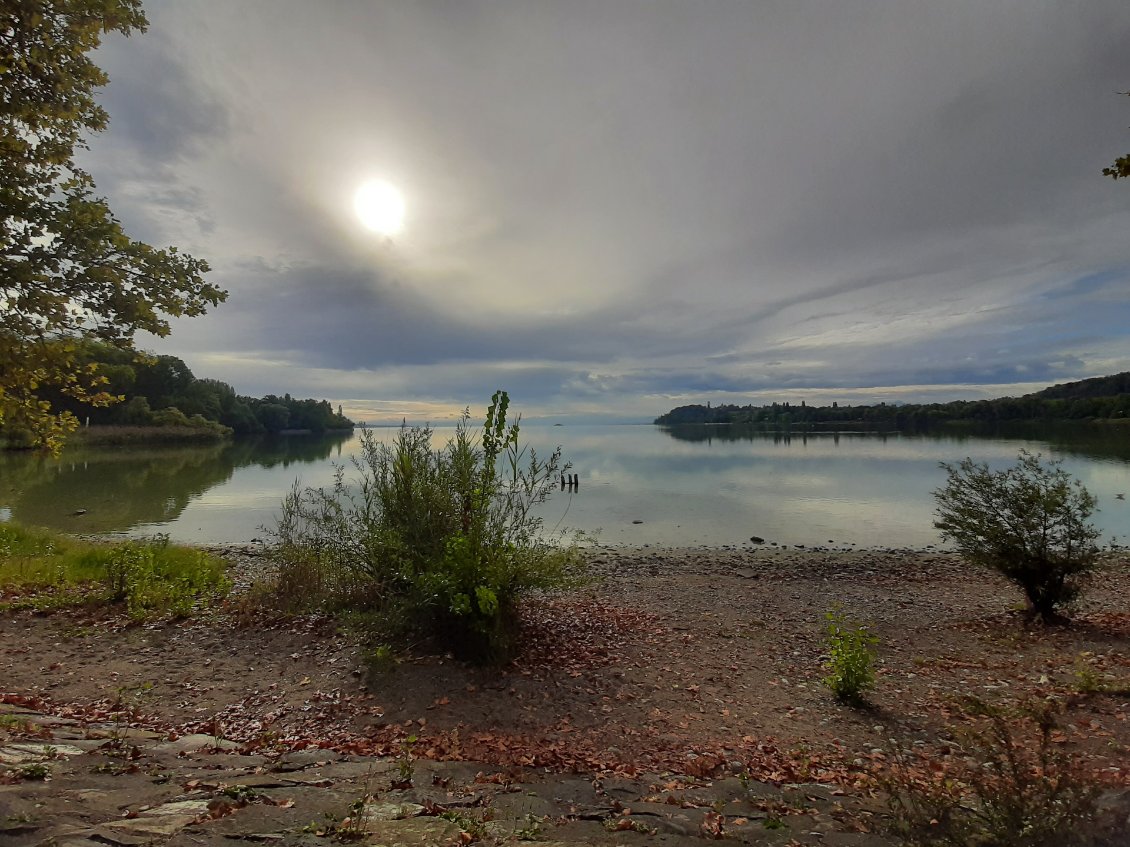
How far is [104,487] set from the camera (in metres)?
38.5

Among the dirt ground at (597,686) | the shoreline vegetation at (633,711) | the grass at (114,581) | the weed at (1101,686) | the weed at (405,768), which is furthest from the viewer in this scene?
the grass at (114,581)

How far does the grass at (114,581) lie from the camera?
995 centimetres

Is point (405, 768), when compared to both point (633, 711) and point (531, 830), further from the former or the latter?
point (633, 711)

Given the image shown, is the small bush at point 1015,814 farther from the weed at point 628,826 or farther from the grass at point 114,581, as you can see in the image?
the grass at point 114,581

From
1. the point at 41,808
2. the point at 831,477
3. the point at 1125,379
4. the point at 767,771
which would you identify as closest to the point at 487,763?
the point at 767,771

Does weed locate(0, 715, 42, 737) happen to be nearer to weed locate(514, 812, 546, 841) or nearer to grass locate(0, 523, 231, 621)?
weed locate(514, 812, 546, 841)

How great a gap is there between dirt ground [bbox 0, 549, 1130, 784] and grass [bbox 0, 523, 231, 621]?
0.61 m

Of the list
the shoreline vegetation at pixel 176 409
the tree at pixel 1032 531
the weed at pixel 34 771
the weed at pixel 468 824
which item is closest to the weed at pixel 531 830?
the weed at pixel 468 824

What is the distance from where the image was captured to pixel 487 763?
5.19 metres

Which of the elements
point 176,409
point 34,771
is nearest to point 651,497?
point 34,771

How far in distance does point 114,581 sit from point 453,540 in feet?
26.0

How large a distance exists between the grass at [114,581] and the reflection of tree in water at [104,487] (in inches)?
597

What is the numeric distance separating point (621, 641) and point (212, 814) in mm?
6764

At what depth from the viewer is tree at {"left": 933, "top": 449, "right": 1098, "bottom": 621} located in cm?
1027
